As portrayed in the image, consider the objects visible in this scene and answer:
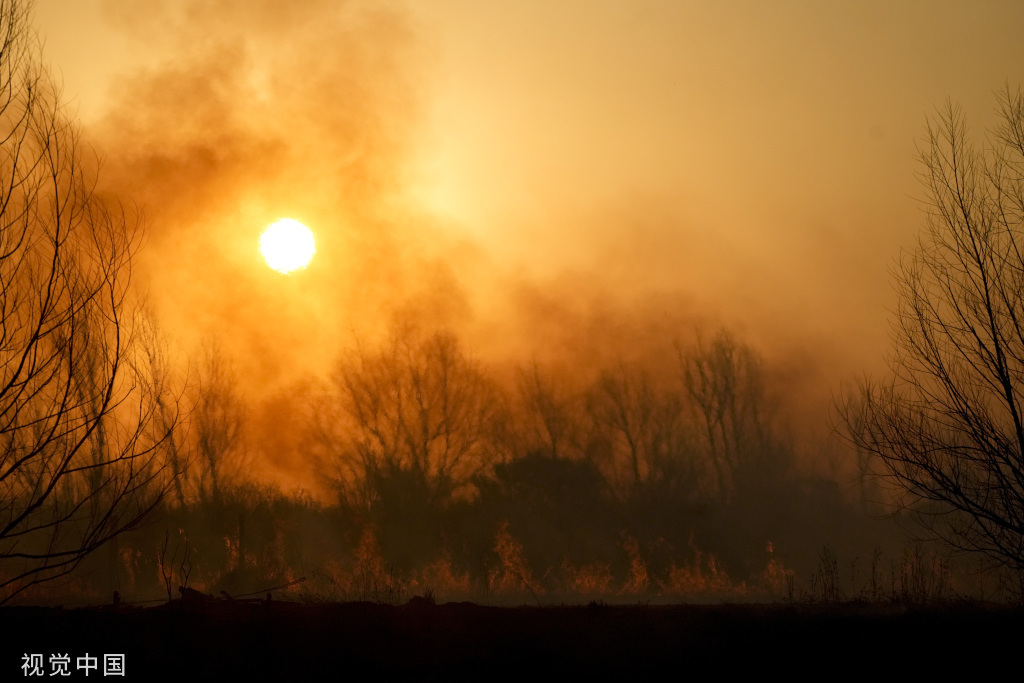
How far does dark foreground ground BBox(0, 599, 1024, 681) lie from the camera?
27.3 feet

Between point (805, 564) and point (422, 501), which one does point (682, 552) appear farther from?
point (422, 501)

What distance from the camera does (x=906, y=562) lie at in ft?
49.6

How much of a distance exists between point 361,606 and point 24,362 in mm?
6132

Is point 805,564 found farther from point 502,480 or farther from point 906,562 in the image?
point 906,562

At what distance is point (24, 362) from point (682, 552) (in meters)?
36.5

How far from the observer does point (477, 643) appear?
29.4 ft

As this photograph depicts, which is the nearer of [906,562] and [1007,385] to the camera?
[1007,385]

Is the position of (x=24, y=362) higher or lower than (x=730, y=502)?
higher

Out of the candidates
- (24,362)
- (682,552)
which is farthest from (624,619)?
(682,552)

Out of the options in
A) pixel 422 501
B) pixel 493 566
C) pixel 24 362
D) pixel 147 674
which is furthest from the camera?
pixel 422 501

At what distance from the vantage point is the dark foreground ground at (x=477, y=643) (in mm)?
8312

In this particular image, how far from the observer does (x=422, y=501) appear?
1559 inches

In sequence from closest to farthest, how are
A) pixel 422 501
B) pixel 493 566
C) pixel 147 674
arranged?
pixel 147 674
pixel 493 566
pixel 422 501

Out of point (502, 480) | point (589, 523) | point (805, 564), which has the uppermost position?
point (502, 480)
